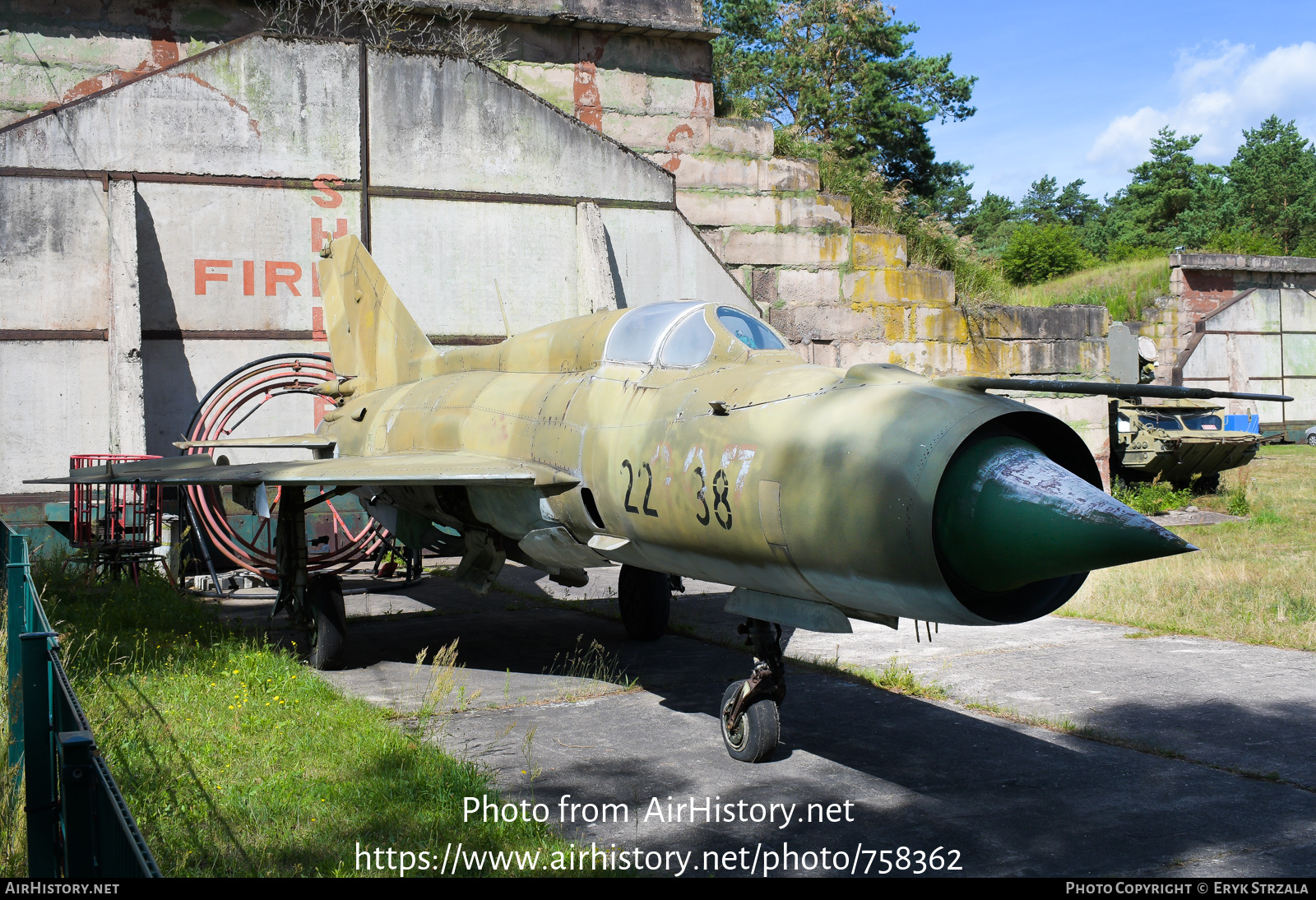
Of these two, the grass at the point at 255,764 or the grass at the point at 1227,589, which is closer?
the grass at the point at 255,764

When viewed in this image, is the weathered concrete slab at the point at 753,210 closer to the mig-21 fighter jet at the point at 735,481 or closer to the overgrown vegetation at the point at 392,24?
the overgrown vegetation at the point at 392,24

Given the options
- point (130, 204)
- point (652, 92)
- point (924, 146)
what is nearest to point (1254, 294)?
point (924, 146)

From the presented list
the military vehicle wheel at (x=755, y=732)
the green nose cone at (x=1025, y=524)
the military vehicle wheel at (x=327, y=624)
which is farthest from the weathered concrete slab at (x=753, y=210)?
the green nose cone at (x=1025, y=524)

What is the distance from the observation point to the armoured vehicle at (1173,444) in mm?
19688

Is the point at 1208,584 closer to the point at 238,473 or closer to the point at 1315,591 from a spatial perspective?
the point at 1315,591

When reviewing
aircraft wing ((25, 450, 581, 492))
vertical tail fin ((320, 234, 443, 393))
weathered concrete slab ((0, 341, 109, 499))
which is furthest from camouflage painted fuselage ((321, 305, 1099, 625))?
weathered concrete slab ((0, 341, 109, 499))

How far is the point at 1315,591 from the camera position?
1004cm

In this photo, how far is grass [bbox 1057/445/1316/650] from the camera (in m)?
9.03

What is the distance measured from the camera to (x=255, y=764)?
550cm

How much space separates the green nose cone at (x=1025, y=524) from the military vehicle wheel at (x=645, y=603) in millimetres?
5353

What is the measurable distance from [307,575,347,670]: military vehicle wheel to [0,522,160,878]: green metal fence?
140 inches

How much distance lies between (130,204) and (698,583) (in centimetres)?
859

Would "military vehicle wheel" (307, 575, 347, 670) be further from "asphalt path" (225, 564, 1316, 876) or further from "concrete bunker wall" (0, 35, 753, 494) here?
"concrete bunker wall" (0, 35, 753, 494)

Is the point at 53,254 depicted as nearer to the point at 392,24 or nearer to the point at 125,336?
the point at 125,336
